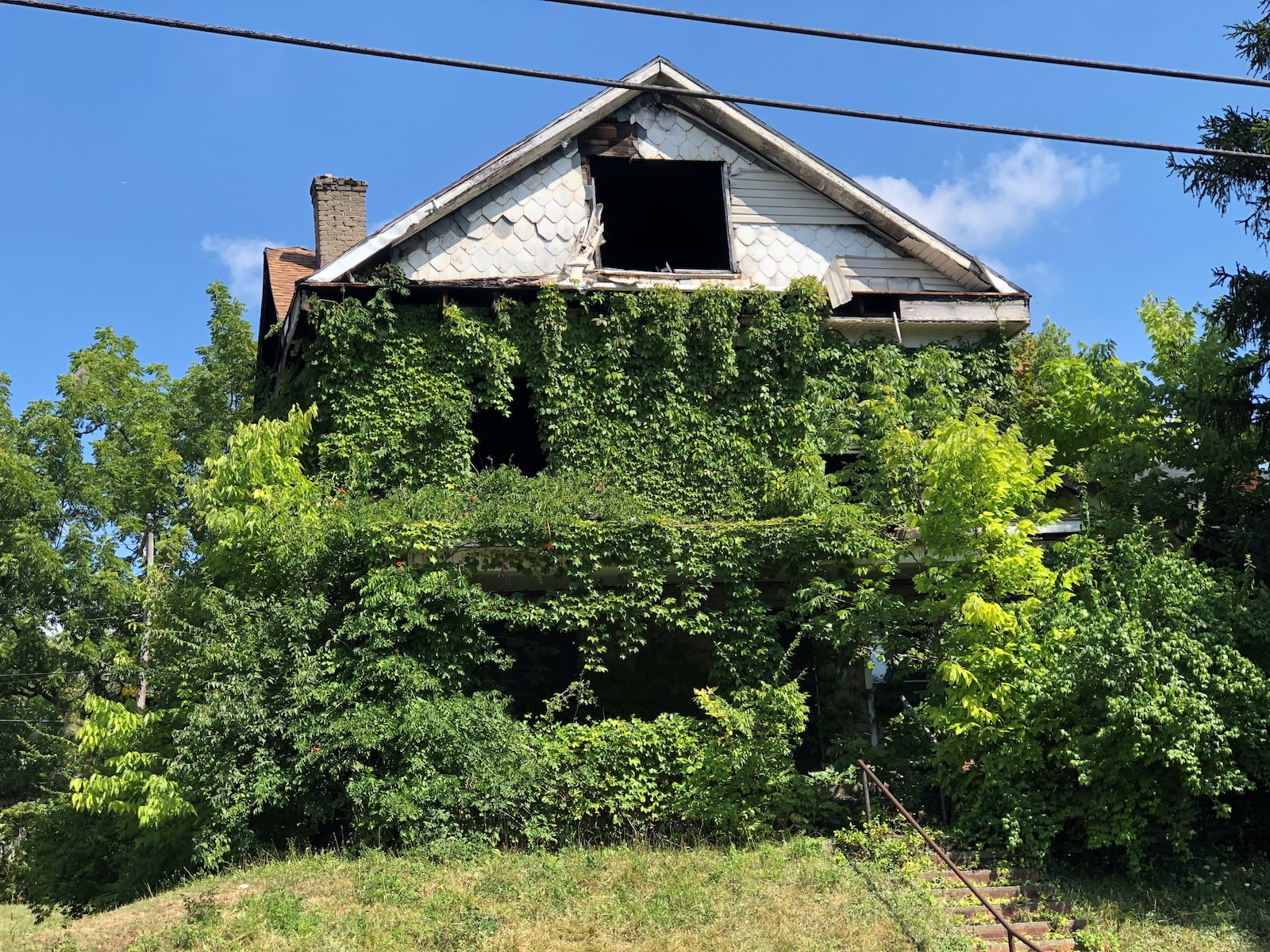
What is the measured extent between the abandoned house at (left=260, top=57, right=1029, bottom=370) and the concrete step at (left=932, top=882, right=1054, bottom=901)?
8461 mm

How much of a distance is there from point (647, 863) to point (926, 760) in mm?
3587

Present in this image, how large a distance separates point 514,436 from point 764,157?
5.74 meters

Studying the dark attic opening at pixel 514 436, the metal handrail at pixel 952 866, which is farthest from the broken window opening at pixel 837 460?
the metal handrail at pixel 952 866

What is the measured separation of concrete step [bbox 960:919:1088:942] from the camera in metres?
10.7

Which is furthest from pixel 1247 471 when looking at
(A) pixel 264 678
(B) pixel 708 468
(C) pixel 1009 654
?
(A) pixel 264 678

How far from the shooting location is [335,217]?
59.9ft

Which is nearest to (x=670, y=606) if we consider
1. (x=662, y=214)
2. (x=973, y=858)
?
(x=973, y=858)

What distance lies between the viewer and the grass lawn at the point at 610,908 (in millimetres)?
9727

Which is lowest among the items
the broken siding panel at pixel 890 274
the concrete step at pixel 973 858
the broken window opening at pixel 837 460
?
the concrete step at pixel 973 858

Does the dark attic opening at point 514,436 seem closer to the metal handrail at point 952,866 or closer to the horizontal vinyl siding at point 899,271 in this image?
the horizontal vinyl siding at point 899,271

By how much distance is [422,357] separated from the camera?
16.1 meters

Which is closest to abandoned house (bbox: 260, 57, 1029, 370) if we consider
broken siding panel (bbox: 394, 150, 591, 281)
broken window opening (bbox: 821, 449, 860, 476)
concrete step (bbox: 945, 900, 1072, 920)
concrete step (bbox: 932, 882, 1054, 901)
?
broken siding panel (bbox: 394, 150, 591, 281)

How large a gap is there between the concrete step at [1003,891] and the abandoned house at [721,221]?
27.8ft

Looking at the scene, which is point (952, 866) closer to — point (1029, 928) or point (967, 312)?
point (1029, 928)
